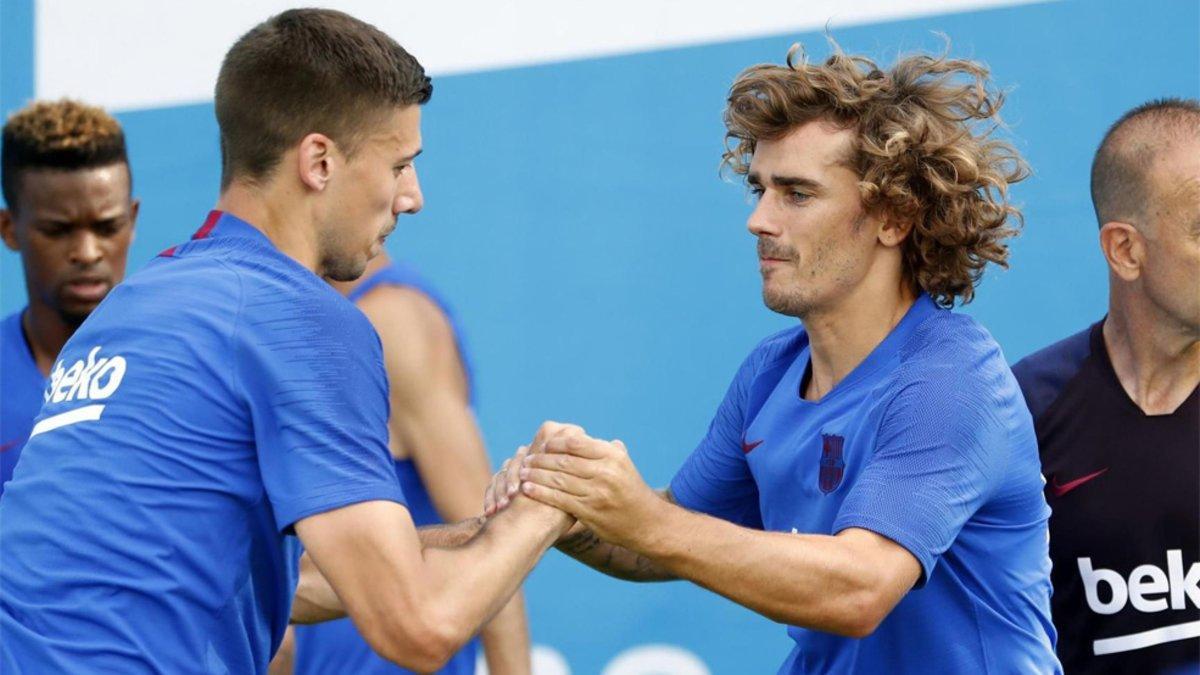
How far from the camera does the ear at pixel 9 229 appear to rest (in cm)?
475

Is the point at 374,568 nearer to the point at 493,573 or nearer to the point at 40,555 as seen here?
the point at 493,573

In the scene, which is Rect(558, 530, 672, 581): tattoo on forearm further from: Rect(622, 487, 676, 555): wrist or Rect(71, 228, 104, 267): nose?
Rect(71, 228, 104, 267): nose

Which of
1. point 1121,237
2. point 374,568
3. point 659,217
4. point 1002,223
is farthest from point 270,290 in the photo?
point 659,217

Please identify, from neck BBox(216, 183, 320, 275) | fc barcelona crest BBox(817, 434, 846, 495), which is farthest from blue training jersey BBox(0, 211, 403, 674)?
fc barcelona crest BBox(817, 434, 846, 495)

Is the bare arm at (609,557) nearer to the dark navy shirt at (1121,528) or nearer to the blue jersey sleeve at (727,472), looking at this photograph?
the blue jersey sleeve at (727,472)

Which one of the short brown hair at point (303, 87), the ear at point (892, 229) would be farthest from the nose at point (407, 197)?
the ear at point (892, 229)

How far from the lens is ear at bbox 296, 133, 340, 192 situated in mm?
2605

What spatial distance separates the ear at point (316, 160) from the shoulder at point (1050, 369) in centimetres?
170

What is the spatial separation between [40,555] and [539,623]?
2.56m

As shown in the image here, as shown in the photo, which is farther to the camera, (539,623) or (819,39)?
(539,623)

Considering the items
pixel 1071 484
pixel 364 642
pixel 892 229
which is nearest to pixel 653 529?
pixel 892 229

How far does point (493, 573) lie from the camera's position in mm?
2510

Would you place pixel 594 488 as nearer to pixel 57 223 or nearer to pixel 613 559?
pixel 613 559

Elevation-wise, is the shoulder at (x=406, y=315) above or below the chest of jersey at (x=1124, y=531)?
above
